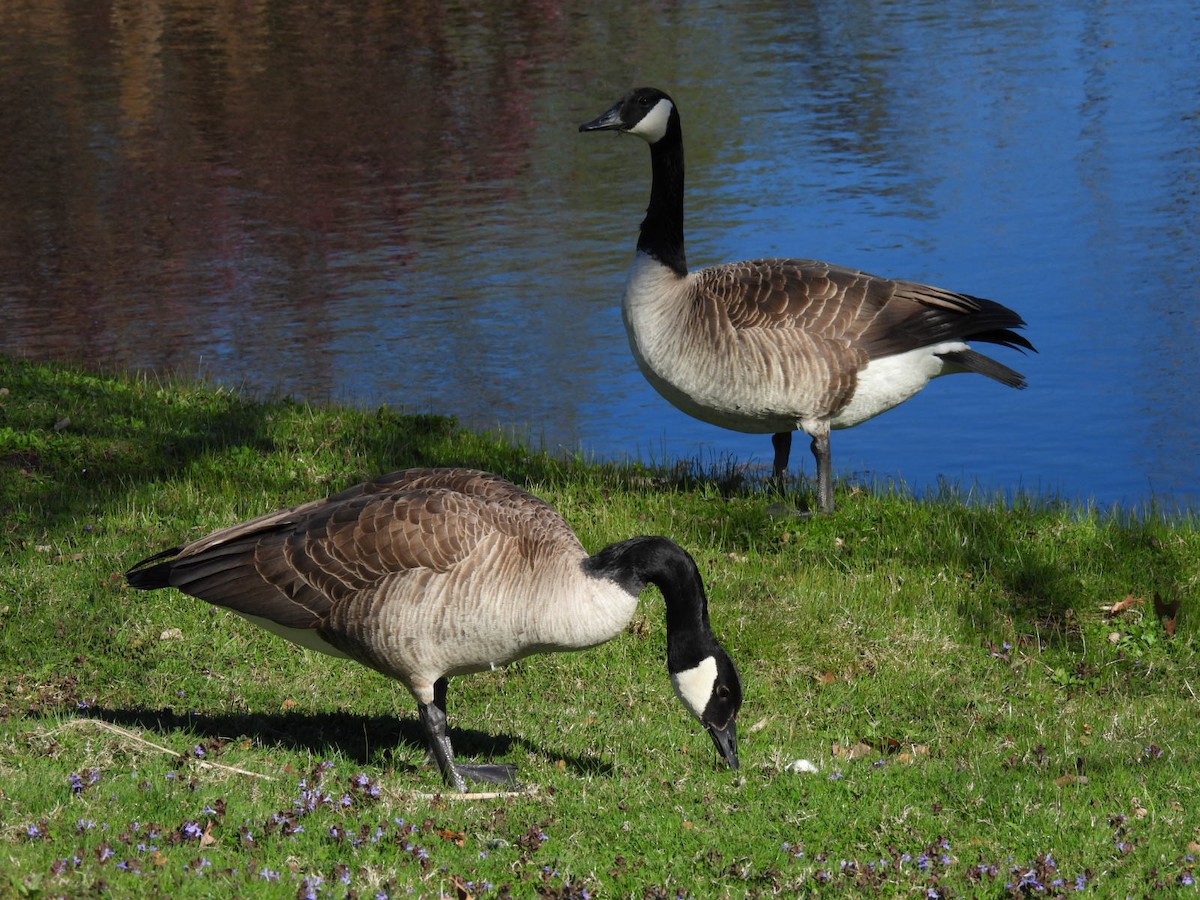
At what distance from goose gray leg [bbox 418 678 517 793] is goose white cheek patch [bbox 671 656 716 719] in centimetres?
80

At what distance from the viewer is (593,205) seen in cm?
1847

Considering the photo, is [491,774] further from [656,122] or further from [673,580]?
[656,122]

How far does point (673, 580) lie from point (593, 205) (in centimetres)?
1338

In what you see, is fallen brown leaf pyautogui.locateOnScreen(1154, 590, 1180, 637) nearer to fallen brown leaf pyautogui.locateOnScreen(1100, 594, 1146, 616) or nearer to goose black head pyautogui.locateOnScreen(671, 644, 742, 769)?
fallen brown leaf pyautogui.locateOnScreen(1100, 594, 1146, 616)

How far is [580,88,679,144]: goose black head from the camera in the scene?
9305 millimetres

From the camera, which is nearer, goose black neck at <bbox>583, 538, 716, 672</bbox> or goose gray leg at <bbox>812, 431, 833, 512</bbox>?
goose black neck at <bbox>583, 538, 716, 672</bbox>

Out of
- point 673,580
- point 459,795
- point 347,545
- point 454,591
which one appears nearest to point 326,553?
point 347,545

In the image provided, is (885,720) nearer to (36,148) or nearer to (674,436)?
(674,436)

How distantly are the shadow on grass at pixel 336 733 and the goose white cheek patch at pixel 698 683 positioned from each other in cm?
59

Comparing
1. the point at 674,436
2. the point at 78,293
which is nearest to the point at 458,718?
the point at 674,436

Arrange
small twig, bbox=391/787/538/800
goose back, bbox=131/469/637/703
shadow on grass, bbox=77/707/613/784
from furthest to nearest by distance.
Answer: shadow on grass, bbox=77/707/613/784
goose back, bbox=131/469/637/703
small twig, bbox=391/787/538/800

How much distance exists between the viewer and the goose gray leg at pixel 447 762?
5.81 metres

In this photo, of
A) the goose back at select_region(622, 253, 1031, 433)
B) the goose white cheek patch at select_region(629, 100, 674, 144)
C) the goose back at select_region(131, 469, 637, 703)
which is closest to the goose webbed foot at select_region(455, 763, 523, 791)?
the goose back at select_region(131, 469, 637, 703)

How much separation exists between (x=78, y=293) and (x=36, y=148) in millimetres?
6886
